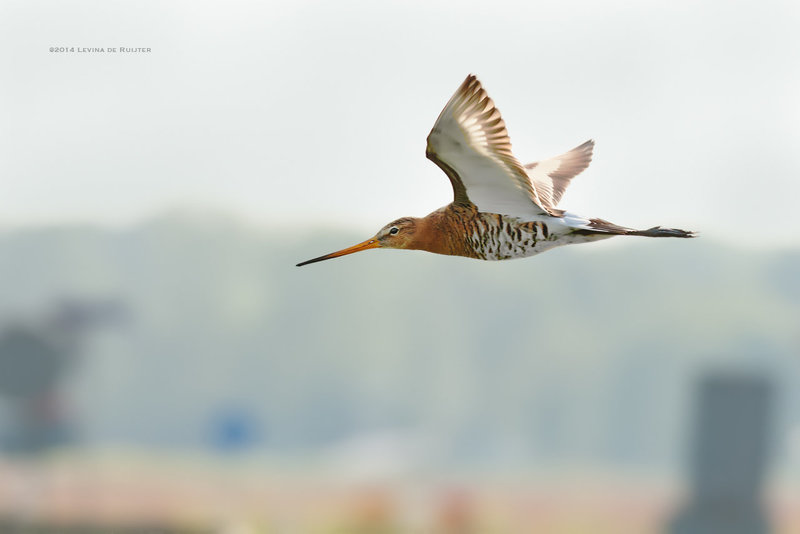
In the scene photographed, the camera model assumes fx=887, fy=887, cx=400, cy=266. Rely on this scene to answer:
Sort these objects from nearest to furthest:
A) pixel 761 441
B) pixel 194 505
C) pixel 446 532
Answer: pixel 761 441
pixel 446 532
pixel 194 505

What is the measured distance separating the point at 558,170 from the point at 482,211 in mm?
346

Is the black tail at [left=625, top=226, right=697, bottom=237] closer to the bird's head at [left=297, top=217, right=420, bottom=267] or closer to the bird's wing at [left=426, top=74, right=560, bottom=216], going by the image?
the bird's wing at [left=426, top=74, right=560, bottom=216]

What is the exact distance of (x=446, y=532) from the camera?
6316 millimetres

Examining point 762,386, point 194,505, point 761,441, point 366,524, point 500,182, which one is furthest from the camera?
point 194,505

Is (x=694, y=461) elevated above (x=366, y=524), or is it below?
above

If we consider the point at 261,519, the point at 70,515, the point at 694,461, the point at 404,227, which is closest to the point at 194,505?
the point at 261,519

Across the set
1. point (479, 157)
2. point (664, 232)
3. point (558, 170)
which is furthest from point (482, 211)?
point (558, 170)

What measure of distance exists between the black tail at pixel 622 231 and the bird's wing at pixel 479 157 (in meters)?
0.05

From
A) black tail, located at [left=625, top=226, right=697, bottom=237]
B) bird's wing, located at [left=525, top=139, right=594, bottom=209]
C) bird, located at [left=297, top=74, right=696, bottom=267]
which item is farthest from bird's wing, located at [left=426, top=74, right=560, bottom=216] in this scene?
bird's wing, located at [left=525, top=139, right=594, bottom=209]

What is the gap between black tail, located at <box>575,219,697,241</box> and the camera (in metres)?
0.91

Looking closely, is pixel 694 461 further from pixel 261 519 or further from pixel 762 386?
pixel 261 519

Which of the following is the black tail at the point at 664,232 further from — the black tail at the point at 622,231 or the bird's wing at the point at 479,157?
the bird's wing at the point at 479,157

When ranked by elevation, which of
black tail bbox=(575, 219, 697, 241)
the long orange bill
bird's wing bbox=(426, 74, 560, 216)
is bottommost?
the long orange bill

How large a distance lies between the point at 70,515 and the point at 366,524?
2.69 m
